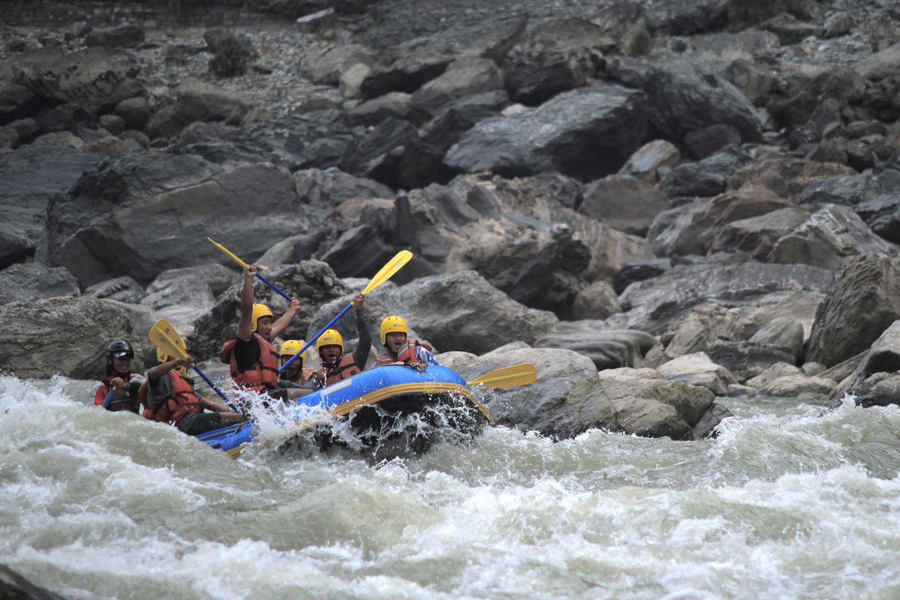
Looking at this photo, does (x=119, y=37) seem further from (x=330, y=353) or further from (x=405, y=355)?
(x=405, y=355)

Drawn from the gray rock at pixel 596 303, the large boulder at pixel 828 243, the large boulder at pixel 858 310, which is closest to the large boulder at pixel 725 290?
the gray rock at pixel 596 303

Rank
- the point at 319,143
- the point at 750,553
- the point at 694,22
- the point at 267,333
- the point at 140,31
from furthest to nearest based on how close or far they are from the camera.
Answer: the point at 140,31 < the point at 694,22 < the point at 319,143 < the point at 267,333 < the point at 750,553

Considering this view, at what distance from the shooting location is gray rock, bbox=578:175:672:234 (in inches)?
661

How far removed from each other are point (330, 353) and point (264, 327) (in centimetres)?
65

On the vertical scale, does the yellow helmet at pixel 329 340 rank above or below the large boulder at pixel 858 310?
above

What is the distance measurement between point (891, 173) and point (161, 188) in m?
14.1

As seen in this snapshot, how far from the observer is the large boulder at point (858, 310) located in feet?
24.7

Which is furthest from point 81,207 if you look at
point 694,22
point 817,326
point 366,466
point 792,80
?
point 694,22

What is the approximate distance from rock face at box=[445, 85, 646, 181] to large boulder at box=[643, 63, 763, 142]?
101cm

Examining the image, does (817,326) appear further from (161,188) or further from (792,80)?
(792,80)

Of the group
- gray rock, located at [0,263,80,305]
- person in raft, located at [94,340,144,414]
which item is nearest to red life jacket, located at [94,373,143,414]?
person in raft, located at [94,340,144,414]

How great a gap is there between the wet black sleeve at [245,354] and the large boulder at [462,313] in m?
2.94

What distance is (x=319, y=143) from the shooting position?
2191cm

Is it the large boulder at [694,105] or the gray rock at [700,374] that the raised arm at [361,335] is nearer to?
the gray rock at [700,374]
